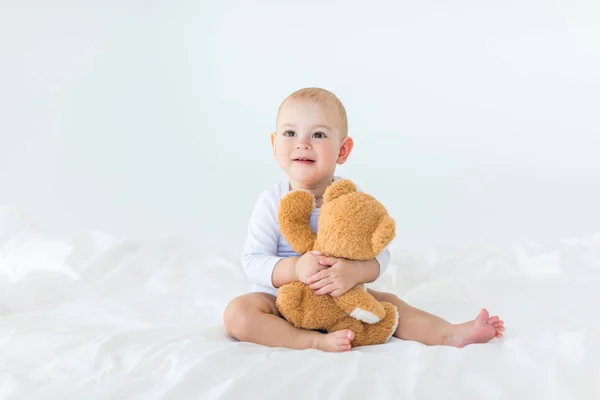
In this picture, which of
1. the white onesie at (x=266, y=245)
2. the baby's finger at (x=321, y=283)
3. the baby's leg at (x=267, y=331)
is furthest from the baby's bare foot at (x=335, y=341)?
the white onesie at (x=266, y=245)

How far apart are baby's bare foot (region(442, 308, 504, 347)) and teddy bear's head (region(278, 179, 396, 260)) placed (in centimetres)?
26

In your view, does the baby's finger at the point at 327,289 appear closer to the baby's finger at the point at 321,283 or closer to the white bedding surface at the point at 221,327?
the baby's finger at the point at 321,283

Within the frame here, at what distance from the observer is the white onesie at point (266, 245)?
6.23ft

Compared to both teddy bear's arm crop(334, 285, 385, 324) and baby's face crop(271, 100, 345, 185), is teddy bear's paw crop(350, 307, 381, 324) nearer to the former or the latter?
teddy bear's arm crop(334, 285, 385, 324)

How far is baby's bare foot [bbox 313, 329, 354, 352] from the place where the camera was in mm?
1714

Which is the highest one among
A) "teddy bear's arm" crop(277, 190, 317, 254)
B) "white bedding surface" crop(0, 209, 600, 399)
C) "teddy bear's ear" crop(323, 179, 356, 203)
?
"teddy bear's ear" crop(323, 179, 356, 203)

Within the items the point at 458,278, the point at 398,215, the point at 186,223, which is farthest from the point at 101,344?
the point at 398,215

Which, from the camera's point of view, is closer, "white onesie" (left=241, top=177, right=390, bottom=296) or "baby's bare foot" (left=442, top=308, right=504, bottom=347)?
"baby's bare foot" (left=442, top=308, right=504, bottom=347)

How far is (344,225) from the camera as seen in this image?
1.78 m

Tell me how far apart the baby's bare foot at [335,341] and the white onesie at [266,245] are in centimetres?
21

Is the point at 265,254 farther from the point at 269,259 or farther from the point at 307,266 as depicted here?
the point at 307,266

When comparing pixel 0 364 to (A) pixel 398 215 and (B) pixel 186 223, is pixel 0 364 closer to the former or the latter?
(B) pixel 186 223

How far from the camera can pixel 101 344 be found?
65.7 inches

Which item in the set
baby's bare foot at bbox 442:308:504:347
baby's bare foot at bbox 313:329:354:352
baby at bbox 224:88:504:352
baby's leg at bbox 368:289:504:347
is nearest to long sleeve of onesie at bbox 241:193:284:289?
baby at bbox 224:88:504:352
